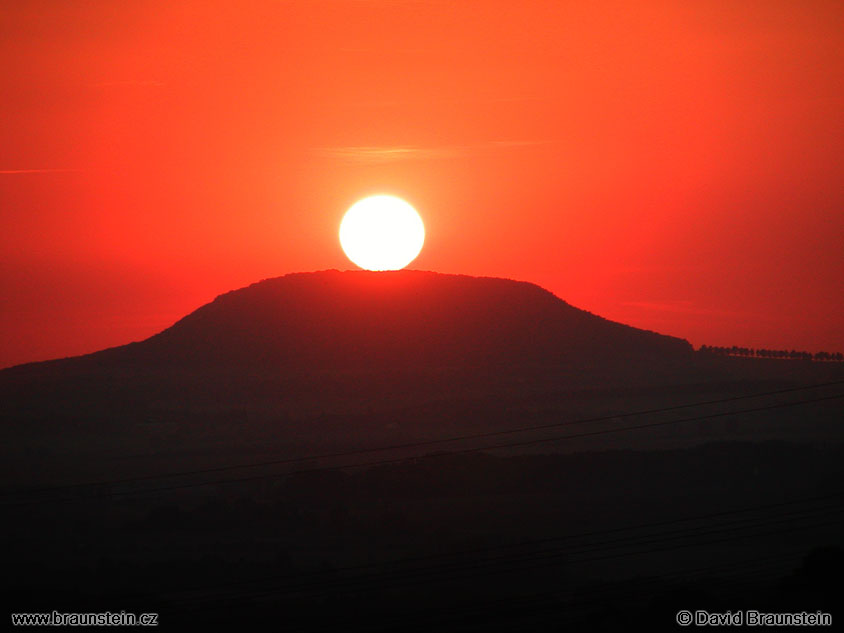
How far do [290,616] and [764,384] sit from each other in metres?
84.8

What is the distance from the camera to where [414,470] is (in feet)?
216

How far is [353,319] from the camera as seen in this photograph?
105 meters

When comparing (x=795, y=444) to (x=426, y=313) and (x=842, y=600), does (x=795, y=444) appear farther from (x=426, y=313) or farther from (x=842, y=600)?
(x=842, y=600)
